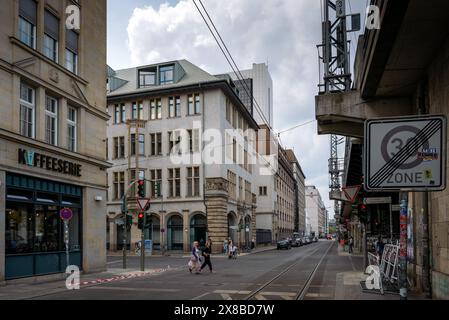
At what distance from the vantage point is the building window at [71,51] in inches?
920

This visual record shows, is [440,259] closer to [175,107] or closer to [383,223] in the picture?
[383,223]

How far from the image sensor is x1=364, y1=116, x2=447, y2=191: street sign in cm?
612

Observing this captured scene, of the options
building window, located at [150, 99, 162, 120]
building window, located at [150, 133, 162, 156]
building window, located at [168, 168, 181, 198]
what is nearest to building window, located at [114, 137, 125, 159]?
building window, located at [150, 133, 162, 156]

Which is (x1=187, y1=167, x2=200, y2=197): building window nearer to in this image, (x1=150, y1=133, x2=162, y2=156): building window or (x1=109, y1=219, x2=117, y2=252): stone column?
(x1=150, y1=133, x2=162, y2=156): building window

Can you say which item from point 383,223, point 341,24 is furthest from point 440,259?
point 383,223

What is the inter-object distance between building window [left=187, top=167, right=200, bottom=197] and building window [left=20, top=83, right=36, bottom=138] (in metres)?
32.1

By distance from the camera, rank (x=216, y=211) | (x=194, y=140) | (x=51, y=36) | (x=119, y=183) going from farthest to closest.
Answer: (x=119, y=183), (x=194, y=140), (x=216, y=211), (x=51, y=36)

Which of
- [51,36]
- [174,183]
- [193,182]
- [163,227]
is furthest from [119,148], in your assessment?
[51,36]

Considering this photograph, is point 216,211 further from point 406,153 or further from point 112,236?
point 406,153

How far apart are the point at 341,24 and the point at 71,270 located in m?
15.3

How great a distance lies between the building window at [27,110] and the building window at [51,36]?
6.45 feet

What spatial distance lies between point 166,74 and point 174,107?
4486 mm

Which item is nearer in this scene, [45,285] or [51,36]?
[45,285]

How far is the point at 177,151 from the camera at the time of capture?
53.2 meters
